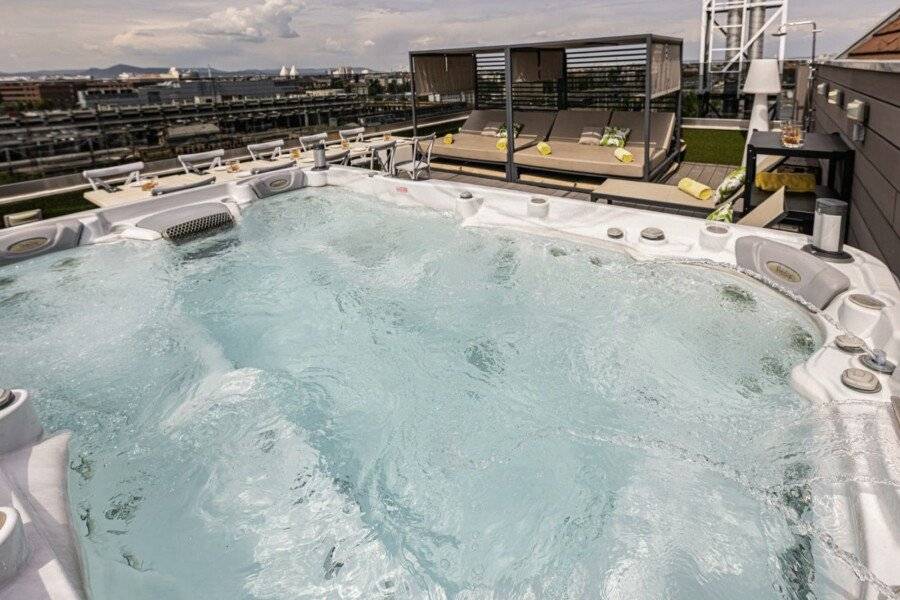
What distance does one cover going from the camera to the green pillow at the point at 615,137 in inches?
248

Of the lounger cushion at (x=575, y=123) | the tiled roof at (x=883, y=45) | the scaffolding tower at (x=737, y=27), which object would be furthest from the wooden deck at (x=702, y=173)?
the scaffolding tower at (x=737, y=27)

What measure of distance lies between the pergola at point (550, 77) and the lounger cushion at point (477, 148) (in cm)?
23

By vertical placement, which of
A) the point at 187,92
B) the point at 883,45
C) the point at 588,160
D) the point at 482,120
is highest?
the point at 187,92

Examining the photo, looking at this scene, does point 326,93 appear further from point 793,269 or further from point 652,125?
point 793,269

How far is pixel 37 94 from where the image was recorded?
6.00 meters

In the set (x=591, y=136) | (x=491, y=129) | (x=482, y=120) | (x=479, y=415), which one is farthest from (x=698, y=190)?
(x=482, y=120)

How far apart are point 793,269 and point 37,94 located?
7699 millimetres

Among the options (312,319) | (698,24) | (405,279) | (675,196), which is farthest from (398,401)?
(698,24)

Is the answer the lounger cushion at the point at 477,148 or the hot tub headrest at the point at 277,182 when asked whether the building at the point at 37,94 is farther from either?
the lounger cushion at the point at 477,148

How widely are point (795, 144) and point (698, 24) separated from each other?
549 inches

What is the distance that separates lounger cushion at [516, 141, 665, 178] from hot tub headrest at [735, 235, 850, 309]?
2.90 metres

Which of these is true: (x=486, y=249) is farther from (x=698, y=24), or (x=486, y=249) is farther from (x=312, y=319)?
(x=698, y=24)

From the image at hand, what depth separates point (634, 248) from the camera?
3.24m

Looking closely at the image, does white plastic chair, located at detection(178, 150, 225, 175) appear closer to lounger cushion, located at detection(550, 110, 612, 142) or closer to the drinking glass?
lounger cushion, located at detection(550, 110, 612, 142)
